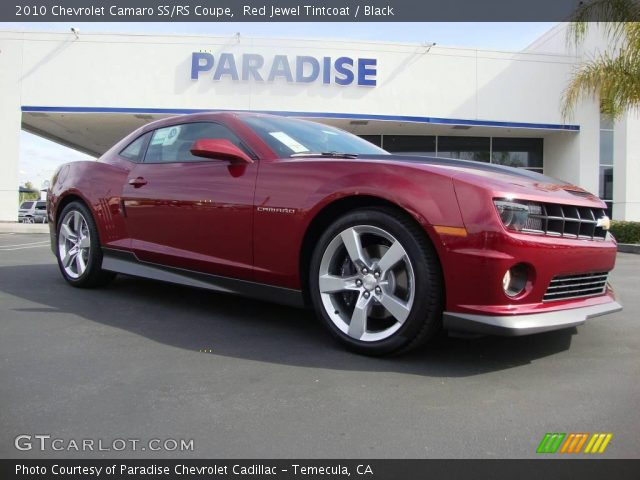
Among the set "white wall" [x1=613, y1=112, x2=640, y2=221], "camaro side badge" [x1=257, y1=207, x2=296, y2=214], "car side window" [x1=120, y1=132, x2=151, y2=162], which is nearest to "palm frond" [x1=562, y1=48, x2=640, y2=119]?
"white wall" [x1=613, y1=112, x2=640, y2=221]

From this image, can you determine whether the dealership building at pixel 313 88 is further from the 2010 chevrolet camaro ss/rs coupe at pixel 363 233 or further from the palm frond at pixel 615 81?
the 2010 chevrolet camaro ss/rs coupe at pixel 363 233

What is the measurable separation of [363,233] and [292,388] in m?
0.94

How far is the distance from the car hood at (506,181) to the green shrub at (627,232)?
10.8m

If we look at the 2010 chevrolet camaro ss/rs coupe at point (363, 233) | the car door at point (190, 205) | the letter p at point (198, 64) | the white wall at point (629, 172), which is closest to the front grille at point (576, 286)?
the 2010 chevrolet camaro ss/rs coupe at point (363, 233)

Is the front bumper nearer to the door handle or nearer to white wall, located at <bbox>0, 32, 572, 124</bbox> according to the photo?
the door handle

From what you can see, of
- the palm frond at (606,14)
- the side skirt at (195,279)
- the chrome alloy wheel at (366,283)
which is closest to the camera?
the chrome alloy wheel at (366,283)

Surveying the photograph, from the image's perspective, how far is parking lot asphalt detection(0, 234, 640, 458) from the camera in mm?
1874

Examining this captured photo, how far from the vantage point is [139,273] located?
4.00 metres

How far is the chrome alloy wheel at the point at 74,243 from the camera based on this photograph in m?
4.58

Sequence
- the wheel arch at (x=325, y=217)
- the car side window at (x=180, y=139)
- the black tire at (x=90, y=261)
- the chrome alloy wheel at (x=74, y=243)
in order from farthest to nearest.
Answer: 1. the chrome alloy wheel at (x=74, y=243)
2. the black tire at (x=90, y=261)
3. the car side window at (x=180, y=139)
4. the wheel arch at (x=325, y=217)

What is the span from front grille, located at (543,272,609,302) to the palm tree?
30.9 ft

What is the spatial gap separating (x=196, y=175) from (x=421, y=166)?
1.60 meters
